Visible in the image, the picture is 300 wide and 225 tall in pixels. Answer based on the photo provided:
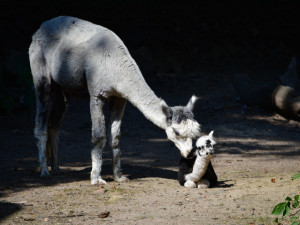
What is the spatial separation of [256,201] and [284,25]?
44.3 feet

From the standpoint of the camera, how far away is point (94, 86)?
6.54 metres

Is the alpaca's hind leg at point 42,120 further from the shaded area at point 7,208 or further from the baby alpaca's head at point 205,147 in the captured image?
the baby alpaca's head at point 205,147

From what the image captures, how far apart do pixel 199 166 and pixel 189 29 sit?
39.2 feet

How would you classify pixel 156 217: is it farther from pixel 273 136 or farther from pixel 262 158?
pixel 273 136

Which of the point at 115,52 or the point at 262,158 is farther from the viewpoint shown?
the point at 262,158

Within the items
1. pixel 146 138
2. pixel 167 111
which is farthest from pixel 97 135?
pixel 146 138

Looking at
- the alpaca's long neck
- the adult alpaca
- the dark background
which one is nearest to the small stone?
the adult alpaca

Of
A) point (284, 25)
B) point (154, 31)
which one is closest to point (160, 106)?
point (154, 31)

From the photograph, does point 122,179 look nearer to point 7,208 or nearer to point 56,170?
point 56,170

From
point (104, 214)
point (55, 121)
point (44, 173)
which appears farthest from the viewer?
point (55, 121)

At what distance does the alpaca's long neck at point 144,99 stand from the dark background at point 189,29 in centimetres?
788

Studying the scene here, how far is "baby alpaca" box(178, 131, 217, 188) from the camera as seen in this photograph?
240 inches

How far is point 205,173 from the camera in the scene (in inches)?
253

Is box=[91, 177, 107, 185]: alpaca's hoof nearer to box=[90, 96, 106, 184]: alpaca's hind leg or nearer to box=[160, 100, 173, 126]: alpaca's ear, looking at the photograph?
box=[90, 96, 106, 184]: alpaca's hind leg
